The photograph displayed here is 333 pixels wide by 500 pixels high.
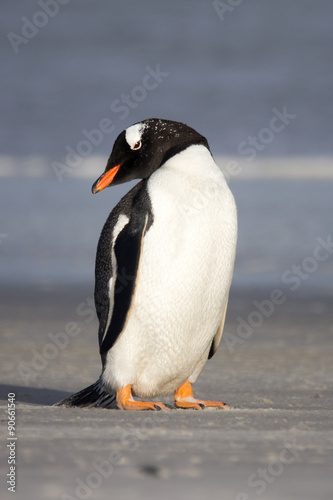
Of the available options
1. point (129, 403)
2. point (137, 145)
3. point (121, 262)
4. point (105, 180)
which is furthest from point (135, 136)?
point (129, 403)

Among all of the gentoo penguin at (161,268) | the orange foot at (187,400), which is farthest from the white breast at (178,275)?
the orange foot at (187,400)

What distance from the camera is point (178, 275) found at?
411cm

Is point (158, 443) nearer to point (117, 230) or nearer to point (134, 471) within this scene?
point (134, 471)

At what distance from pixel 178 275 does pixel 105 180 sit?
2.08ft

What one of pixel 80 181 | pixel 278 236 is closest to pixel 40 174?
pixel 80 181

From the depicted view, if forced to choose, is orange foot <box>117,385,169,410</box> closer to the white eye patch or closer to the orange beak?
the orange beak

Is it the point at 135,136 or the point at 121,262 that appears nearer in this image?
the point at 121,262

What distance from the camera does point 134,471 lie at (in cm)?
266

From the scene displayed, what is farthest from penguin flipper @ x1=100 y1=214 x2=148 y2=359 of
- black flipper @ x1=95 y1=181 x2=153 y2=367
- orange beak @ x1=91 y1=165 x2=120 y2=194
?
orange beak @ x1=91 y1=165 x2=120 y2=194

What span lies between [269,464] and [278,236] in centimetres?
1017

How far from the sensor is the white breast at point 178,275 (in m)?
4.10

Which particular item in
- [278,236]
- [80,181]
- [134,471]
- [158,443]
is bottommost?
[80,181]

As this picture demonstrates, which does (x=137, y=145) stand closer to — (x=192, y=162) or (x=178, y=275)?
(x=192, y=162)

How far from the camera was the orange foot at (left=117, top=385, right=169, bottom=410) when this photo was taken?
4.05 m
